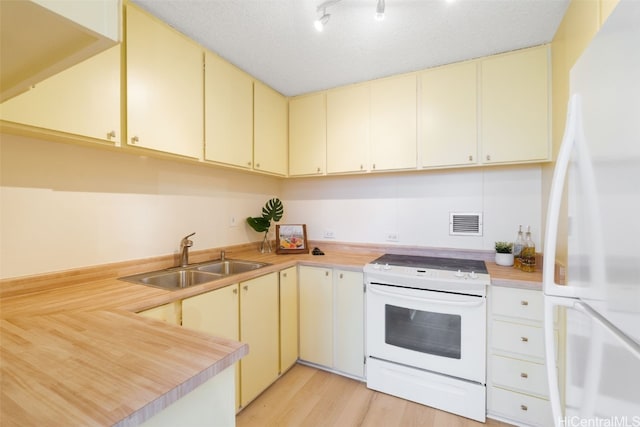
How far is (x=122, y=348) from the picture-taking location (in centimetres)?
75

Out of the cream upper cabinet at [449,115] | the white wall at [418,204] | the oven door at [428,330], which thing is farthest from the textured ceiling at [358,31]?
the oven door at [428,330]

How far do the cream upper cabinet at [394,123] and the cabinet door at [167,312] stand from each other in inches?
69.8

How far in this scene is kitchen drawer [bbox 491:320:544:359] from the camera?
1.57m

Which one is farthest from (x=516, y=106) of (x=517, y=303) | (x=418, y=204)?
(x=517, y=303)

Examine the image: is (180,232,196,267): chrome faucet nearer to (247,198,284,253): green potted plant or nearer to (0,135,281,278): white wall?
(0,135,281,278): white wall

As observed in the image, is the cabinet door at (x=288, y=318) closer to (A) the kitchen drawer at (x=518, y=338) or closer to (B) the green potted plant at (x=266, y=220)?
(B) the green potted plant at (x=266, y=220)

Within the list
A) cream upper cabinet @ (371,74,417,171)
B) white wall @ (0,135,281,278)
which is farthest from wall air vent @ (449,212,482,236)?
white wall @ (0,135,281,278)

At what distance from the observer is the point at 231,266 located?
2.18 meters

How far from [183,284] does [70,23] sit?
5.65 feet

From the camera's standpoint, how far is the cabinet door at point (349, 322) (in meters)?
2.05

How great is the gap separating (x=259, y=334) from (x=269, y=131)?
171cm

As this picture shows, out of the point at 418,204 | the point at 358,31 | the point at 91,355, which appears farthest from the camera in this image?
the point at 418,204

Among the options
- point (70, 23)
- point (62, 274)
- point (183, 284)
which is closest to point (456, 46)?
point (70, 23)

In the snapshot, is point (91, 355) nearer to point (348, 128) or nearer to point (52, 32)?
point (52, 32)
